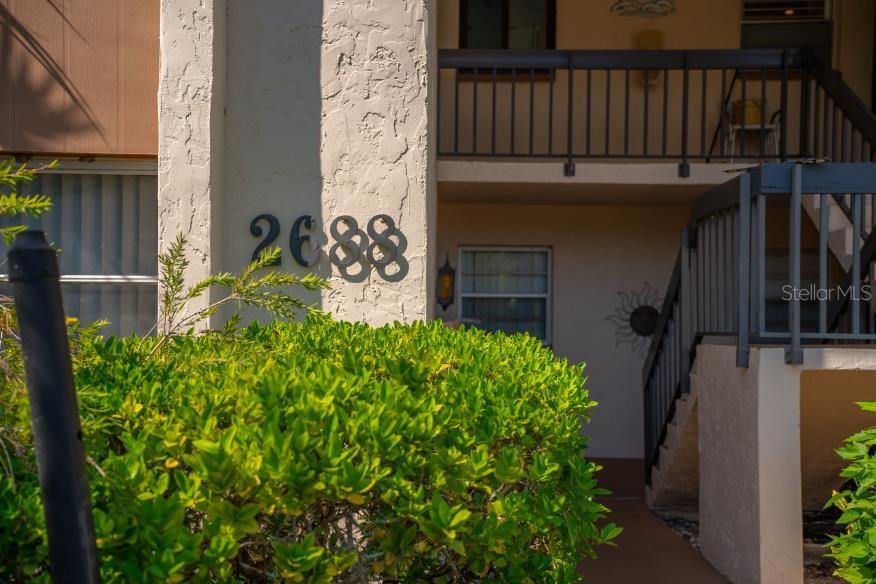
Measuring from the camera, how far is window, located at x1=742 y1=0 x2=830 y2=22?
10.0 m

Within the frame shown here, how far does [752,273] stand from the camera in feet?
17.3

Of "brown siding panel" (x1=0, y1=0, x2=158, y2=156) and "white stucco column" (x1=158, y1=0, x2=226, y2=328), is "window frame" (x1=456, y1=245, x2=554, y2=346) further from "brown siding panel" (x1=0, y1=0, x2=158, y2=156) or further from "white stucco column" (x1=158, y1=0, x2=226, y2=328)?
"brown siding panel" (x1=0, y1=0, x2=158, y2=156)

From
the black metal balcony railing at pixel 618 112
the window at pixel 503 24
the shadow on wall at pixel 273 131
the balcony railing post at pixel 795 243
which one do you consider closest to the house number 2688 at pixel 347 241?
the shadow on wall at pixel 273 131

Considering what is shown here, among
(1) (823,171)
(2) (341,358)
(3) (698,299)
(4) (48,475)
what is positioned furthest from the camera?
(3) (698,299)

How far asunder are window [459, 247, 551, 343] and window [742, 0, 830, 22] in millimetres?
3532

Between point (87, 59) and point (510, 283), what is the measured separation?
5436 millimetres

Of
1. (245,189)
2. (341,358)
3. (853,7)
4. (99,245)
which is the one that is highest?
(853,7)

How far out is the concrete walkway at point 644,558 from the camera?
6.04 metres

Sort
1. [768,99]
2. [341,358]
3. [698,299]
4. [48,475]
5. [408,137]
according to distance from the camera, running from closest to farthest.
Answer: [48,475], [341,358], [408,137], [698,299], [768,99]

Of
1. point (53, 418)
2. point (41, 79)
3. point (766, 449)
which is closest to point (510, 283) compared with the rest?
point (766, 449)

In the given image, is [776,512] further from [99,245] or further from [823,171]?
[99,245]

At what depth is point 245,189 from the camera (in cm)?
614

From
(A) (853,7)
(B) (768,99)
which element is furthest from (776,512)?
(A) (853,7)

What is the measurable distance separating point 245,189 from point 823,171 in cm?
363
